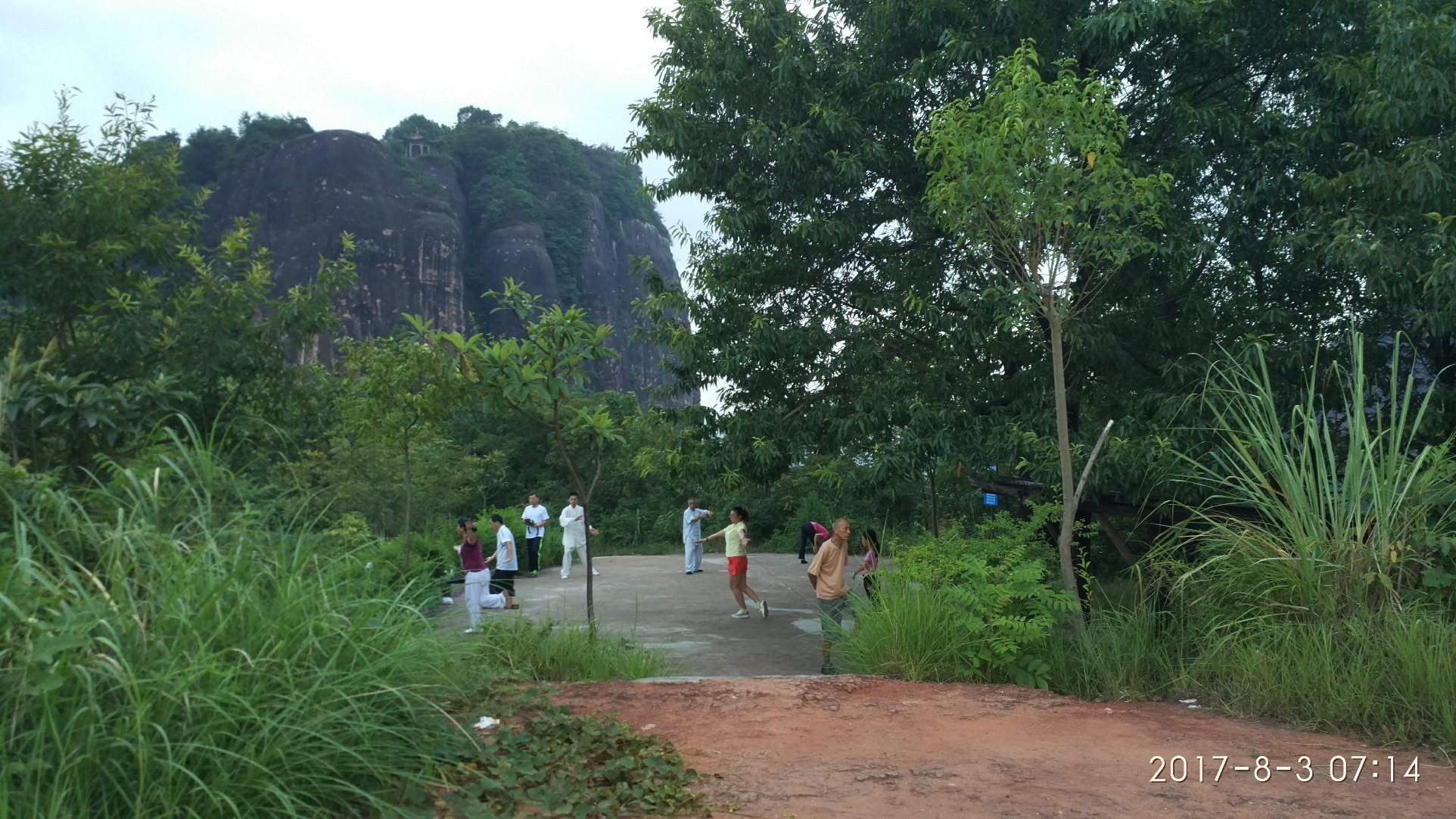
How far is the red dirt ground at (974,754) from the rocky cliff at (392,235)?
59533 millimetres

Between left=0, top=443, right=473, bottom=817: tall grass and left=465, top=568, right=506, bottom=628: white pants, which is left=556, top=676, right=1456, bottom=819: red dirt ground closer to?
left=0, top=443, right=473, bottom=817: tall grass

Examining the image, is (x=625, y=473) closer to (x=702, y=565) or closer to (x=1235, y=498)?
(x=702, y=565)

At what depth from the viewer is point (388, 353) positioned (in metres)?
14.1

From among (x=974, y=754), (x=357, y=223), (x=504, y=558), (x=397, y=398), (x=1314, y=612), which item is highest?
(x=357, y=223)

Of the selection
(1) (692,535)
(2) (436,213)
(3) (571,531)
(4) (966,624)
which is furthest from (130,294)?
(2) (436,213)

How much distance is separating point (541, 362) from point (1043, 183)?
433 centimetres

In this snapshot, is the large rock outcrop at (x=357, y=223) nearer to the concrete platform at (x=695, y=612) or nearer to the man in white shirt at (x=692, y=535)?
the man in white shirt at (x=692, y=535)

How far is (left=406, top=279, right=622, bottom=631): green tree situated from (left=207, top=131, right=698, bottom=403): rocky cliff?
56266 mm

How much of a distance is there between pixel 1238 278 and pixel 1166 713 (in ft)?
17.3

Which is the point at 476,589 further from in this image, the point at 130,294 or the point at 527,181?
the point at 527,181

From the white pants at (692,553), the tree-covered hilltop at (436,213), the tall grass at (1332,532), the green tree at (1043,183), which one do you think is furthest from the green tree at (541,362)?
the tree-covered hilltop at (436,213)

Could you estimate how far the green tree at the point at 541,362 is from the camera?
858 cm

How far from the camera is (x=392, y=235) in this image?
71688mm

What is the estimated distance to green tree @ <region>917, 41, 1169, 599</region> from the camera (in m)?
7.78
